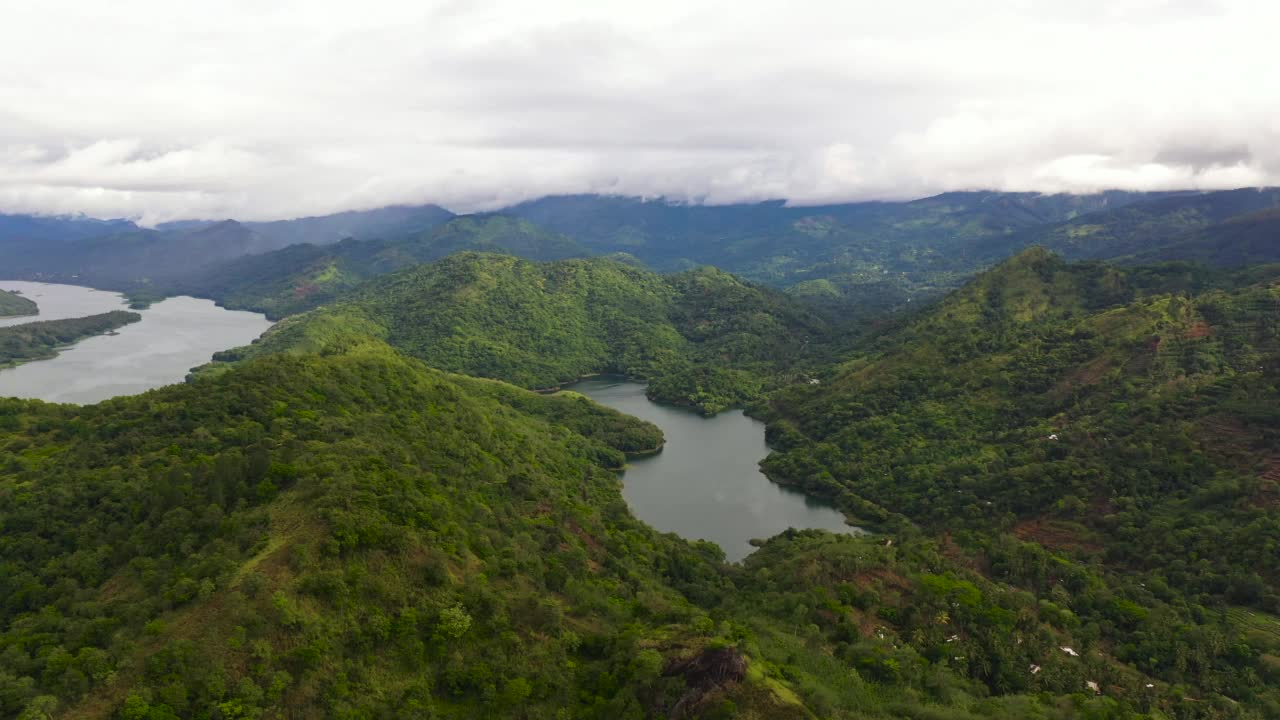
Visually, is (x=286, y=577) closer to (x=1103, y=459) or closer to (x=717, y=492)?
(x=717, y=492)

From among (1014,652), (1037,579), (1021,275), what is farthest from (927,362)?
(1014,652)

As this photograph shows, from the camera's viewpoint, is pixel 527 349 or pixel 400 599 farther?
pixel 527 349

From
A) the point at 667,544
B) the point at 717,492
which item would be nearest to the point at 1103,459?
the point at 717,492

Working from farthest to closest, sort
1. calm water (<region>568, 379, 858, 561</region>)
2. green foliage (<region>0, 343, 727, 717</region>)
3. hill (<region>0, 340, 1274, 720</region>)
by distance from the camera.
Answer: calm water (<region>568, 379, 858, 561</region>)
hill (<region>0, 340, 1274, 720</region>)
green foliage (<region>0, 343, 727, 717</region>)

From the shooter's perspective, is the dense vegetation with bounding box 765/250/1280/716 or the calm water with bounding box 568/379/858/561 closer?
the dense vegetation with bounding box 765/250/1280/716

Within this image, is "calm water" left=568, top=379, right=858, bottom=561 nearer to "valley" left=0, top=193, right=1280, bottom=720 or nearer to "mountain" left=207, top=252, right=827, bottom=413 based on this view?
"valley" left=0, top=193, right=1280, bottom=720

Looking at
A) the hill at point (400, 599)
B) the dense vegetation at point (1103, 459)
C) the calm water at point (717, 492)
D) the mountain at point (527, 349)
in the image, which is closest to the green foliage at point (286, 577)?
the hill at point (400, 599)

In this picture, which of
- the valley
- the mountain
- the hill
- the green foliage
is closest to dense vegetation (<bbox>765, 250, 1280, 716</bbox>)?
the valley
